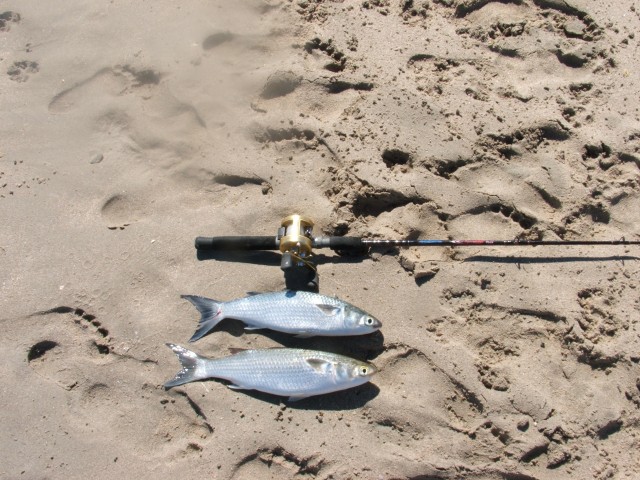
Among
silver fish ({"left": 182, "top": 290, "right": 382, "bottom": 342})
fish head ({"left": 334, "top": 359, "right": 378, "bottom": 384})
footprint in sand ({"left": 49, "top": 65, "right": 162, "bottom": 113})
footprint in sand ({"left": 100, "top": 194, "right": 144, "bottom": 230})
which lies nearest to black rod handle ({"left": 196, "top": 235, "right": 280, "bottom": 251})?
silver fish ({"left": 182, "top": 290, "right": 382, "bottom": 342})

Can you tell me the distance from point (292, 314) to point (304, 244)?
1.73 feet

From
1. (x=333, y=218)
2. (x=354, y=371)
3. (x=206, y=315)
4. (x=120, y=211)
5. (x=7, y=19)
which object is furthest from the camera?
(x=7, y=19)

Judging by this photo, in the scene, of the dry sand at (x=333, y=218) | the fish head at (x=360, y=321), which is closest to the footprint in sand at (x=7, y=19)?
the dry sand at (x=333, y=218)

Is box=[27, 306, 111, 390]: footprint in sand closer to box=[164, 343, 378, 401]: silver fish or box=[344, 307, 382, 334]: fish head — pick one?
box=[164, 343, 378, 401]: silver fish

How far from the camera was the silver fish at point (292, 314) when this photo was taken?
12.1 feet

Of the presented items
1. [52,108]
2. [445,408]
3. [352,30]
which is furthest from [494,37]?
[52,108]

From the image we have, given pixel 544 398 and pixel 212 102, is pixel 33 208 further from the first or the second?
pixel 544 398

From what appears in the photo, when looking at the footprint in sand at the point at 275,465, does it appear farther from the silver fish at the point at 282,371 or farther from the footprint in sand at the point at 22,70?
the footprint in sand at the point at 22,70

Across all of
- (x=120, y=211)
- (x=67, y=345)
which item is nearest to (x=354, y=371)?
(x=67, y=345)

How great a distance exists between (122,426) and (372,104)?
10.4ft

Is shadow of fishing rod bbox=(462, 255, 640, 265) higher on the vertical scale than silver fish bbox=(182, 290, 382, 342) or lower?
higher

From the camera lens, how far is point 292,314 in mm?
3748

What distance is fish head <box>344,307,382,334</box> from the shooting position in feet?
12.0

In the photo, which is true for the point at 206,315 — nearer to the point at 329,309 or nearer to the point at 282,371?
the point at 282,371
